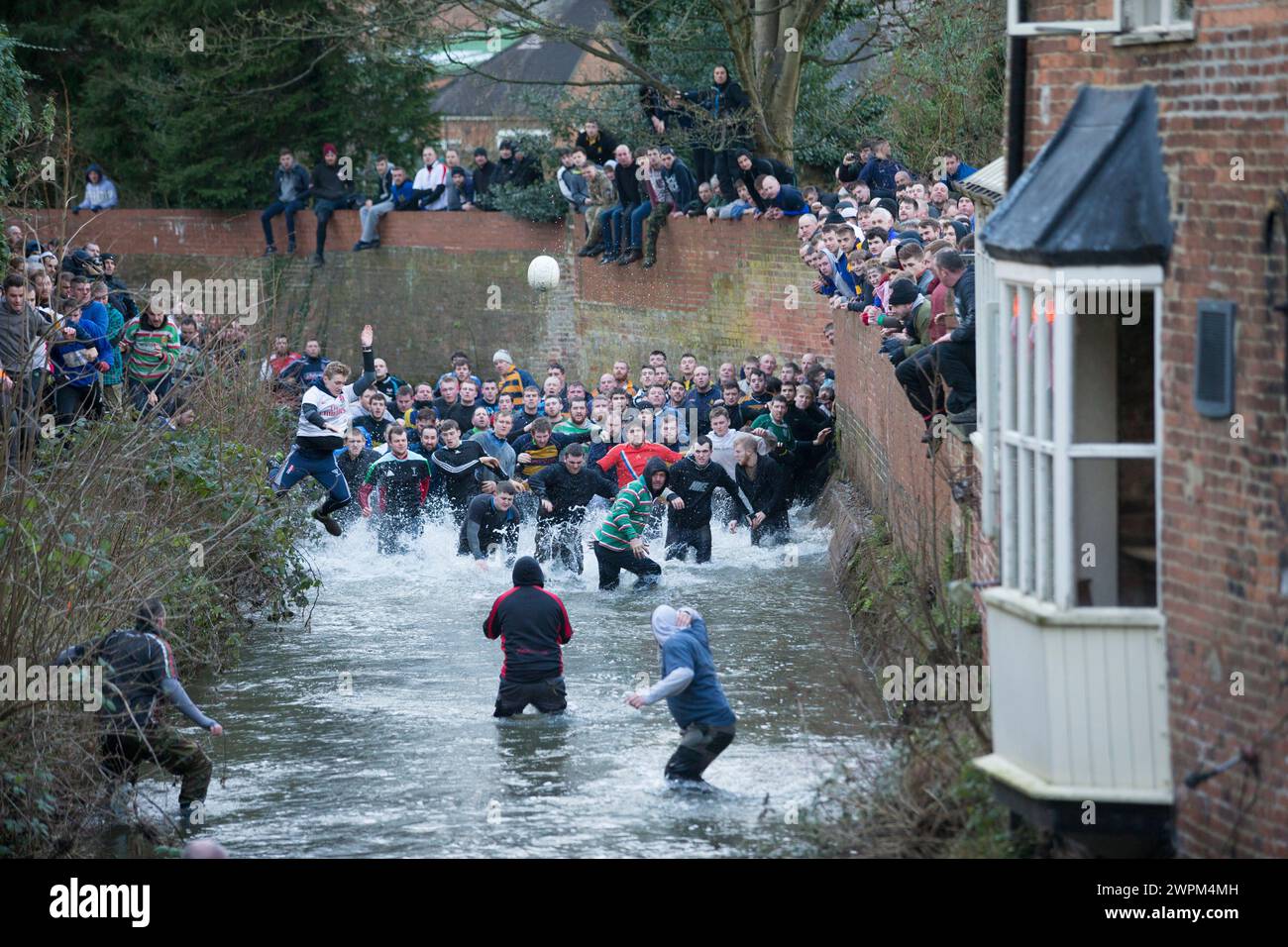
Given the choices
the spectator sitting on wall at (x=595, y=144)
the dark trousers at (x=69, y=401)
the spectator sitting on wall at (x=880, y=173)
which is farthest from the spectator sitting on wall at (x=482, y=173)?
the dark trousers at (x=69, y=401)

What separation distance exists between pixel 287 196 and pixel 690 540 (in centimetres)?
1840

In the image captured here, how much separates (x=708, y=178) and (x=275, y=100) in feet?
38.9

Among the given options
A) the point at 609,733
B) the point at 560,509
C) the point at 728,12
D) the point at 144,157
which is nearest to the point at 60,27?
the point at 144,157

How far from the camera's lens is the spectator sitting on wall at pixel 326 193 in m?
35.4

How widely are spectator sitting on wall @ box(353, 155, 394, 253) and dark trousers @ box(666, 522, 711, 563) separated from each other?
55.5ft

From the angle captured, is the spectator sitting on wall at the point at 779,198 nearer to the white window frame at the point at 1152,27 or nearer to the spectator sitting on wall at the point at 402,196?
the spectator sitting on wall at the point at 402,196

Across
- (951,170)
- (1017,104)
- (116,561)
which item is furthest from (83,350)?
(1017,104)

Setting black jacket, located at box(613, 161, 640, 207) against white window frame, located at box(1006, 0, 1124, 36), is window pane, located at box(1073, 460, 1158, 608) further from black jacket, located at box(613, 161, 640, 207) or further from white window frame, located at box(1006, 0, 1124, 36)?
black jacket, located at box(613, 161, 640, 207)

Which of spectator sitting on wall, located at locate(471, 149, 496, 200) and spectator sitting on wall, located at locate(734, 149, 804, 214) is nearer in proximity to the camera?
spectator sitting on wall, located at locate(734, 149, 804, 214)

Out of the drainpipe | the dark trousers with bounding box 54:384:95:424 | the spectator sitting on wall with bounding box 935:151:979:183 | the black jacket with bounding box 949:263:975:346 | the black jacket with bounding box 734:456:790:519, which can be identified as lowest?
the black jacket with bounding box 734:456:790:519

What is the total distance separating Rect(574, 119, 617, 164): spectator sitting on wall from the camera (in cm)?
2877

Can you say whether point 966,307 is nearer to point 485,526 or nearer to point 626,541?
point 626,541

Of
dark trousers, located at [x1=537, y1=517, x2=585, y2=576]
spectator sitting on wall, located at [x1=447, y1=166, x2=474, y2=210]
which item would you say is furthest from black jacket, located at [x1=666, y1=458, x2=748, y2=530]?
spectator sitting on wall, located at [x1=447, y1=166, x2=474, y2=210]
